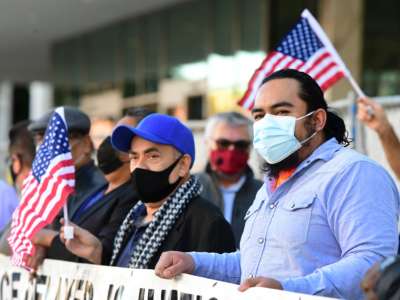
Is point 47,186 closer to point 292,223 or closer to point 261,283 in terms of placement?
point 292,223

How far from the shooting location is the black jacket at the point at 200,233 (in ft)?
14.5

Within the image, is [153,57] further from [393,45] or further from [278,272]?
[278,272]

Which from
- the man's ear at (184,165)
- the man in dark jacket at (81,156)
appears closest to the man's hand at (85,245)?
the man's ear at (184,165)

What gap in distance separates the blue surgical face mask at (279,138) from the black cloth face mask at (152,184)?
Result: 948 millimetres

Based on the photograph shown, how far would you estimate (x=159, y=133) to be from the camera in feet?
15.1

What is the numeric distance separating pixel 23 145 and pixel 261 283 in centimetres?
381

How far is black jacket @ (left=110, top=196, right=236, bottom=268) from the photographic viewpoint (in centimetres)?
441

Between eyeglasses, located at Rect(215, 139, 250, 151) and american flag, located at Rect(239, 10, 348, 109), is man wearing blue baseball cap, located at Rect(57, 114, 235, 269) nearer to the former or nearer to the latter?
american flag, located at Rect(239, 10, 348, 109)

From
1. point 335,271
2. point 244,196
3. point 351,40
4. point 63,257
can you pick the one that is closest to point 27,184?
point 63,257

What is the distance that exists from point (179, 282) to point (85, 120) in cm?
219

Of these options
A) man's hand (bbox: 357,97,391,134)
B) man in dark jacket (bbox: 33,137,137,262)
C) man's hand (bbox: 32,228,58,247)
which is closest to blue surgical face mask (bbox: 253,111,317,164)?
man's hand (bbox: 357,97,391,134)

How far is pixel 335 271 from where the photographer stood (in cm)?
329

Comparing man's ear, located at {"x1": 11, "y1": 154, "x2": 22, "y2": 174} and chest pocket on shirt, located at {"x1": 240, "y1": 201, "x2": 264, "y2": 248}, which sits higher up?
chest pocket on shirt, located at {"x1": 240, "y1": 201, "x2": 264, "y2": 248}

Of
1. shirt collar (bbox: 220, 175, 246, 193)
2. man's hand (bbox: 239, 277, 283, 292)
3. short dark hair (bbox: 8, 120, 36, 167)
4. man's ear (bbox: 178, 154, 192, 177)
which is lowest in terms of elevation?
shirt collar (bbox: 220, 175, 246, 193)
